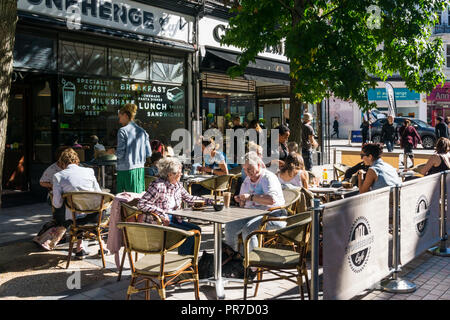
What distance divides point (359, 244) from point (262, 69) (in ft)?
31.7

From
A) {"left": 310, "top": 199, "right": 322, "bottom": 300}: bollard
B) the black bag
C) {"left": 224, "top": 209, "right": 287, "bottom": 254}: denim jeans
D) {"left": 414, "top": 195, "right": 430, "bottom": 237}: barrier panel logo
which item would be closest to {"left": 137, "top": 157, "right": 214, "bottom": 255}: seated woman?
the black bag

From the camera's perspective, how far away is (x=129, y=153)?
6742 millimetres

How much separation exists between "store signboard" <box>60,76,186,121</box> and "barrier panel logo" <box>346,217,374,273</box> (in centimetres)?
738

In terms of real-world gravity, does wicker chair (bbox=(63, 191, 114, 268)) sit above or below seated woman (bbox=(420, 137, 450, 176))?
below

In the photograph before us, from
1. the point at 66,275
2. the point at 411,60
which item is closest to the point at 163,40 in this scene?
the point at 411,60

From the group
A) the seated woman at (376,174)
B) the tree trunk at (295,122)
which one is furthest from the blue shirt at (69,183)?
the tree trunk at (295,122)

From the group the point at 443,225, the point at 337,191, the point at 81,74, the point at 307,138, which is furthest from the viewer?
the point at 307,138

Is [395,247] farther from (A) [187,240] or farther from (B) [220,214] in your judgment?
(A) [187,240]

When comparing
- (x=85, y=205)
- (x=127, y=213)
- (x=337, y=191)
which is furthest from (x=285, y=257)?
(x=85, y=205)

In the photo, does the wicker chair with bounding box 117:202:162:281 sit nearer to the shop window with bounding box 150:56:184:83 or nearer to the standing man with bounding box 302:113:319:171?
the standing man with bounding box 302:113:319:171

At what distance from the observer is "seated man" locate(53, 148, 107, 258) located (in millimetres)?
5449

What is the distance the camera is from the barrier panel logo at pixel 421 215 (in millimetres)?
5129

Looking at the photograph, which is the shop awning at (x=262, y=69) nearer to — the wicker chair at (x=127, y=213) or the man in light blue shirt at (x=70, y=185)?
the man in light blue shirt at (x=70, y=185)

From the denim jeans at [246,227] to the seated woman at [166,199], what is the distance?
0.44 m
